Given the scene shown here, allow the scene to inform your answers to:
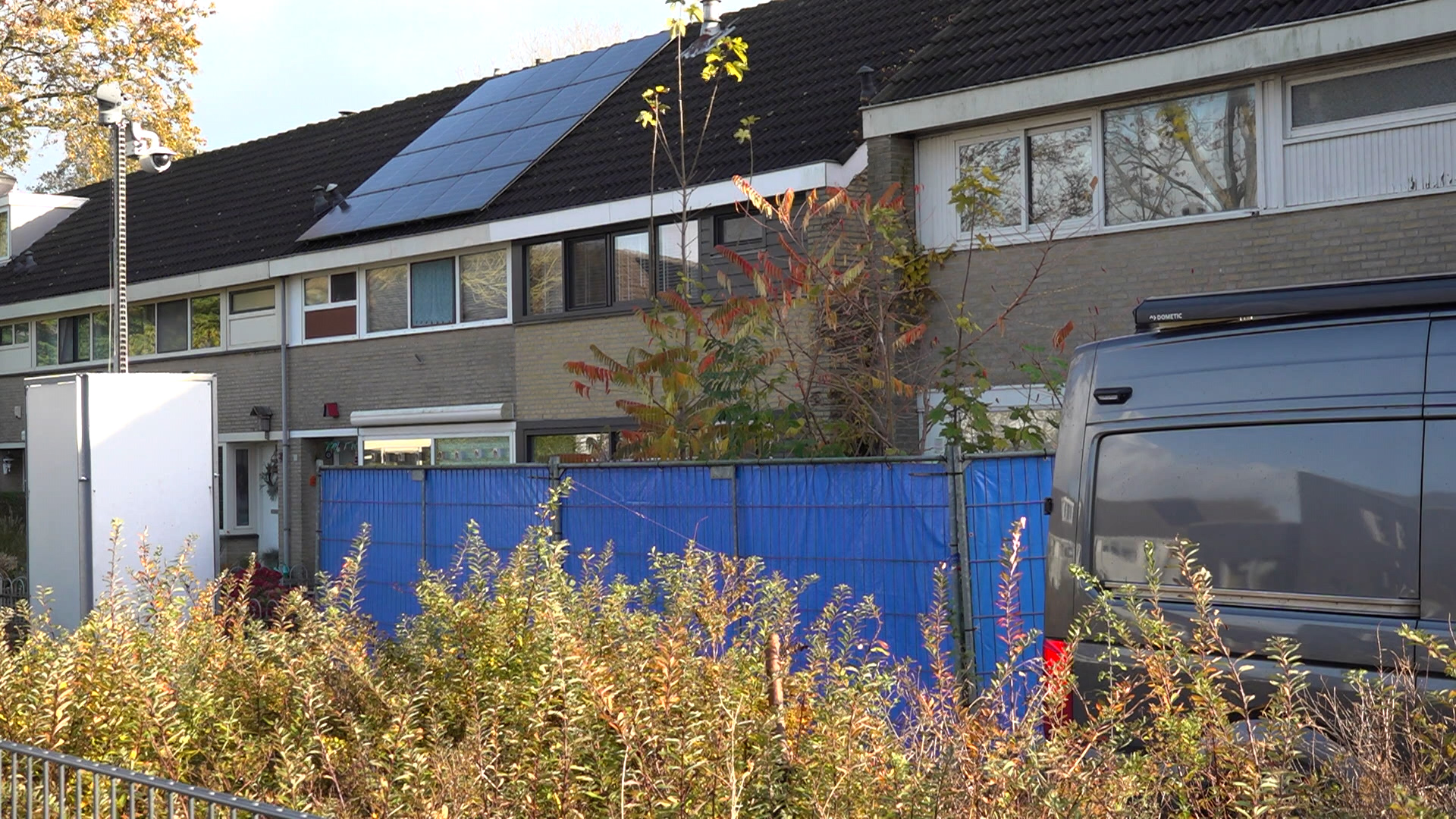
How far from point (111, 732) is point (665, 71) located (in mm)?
17313

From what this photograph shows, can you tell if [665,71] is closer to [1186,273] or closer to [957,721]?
[1186,273]

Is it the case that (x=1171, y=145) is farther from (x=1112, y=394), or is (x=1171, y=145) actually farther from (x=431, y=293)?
(x=431, y=293)

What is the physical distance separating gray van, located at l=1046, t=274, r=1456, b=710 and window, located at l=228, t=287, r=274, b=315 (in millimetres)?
20710

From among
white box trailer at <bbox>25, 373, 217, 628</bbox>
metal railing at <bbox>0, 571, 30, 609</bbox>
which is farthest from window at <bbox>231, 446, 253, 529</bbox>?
white box trailer at <bbox>25, 373, 217, 628</bbox>

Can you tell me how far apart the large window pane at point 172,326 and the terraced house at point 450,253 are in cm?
5

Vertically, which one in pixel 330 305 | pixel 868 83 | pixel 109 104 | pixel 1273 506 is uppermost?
pixel 868 83

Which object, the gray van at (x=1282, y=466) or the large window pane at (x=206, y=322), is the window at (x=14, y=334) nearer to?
the large window pane at (x=206, y=322)

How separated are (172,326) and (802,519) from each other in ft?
64.9

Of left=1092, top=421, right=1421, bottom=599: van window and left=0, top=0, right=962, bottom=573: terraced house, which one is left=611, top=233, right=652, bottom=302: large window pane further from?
left=1092, top=421, right=1421, bottom=599: van window

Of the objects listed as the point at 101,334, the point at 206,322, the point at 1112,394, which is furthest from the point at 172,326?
the point at 1112,394

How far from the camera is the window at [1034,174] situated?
14359 mm

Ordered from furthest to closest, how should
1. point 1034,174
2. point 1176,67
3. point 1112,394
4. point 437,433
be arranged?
point 437,433 < point 1034,174 < point 1176,67 < point 1112,394

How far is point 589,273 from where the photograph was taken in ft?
62.8

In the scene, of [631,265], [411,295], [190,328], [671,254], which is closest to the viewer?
[671,254]
